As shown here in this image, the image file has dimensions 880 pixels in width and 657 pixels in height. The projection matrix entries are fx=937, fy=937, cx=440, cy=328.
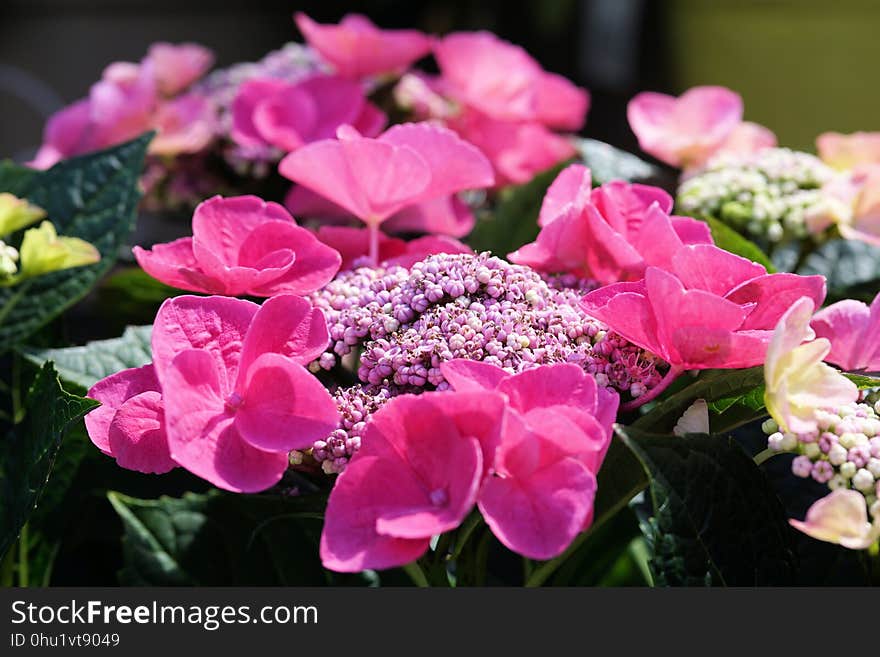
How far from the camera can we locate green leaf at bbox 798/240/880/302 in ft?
2.35

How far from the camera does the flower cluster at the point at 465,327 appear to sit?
15.1 inches

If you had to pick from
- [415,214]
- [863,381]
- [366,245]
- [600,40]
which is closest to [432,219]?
[415,214]

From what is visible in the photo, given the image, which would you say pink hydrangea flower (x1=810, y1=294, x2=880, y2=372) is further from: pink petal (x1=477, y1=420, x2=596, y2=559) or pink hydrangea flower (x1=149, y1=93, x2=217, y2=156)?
pink hydrangea flower (x1=149, y1=93, x2=217, y2=156)

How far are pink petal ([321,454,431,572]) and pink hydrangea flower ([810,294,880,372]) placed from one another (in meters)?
0.19

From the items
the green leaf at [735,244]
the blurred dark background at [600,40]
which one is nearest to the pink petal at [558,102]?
the green leaf at [735,244]

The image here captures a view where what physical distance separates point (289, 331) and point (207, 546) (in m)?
0.23

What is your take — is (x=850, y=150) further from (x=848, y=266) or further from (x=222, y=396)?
(x=222, y=396)

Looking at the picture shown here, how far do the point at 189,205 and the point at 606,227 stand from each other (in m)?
0.53

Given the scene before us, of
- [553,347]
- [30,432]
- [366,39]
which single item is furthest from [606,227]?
[366,39]

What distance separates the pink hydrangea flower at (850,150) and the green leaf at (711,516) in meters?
0.39

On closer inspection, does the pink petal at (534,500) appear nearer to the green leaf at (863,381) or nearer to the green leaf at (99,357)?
the green leaf at (863,381)

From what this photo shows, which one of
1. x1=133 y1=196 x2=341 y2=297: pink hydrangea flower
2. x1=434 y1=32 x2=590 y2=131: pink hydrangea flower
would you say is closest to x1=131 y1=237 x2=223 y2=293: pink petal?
x1=133 y1=196 x2=341 y2=297: pink hydrangea flower

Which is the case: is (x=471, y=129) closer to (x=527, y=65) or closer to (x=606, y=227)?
(x=527, y=65)

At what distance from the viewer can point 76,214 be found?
2.01 ft
